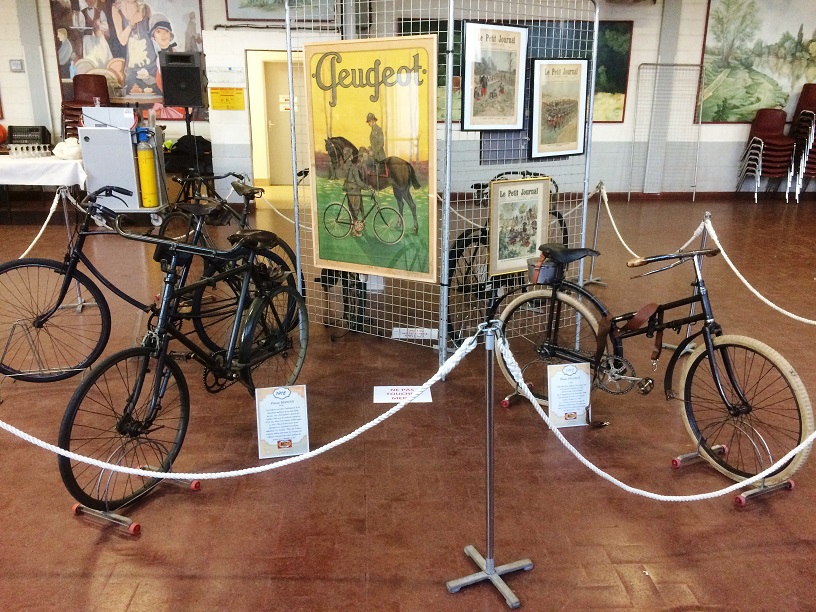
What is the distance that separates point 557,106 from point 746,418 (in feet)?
6.43

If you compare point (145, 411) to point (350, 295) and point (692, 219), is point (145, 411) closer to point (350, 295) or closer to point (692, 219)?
point (350, 295)

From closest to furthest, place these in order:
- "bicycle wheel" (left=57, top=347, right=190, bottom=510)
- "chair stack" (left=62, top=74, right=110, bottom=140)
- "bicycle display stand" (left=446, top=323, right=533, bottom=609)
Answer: "bicycle display stand" (left=446, top=323, right=533, bottom=609)
"bicycle wheel" (left=57, top=347, right=190, bottom=510)
"chair stack" (left=62, top=74, right=110, bottom=140)

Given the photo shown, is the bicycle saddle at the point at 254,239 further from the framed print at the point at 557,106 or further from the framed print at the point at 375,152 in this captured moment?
the framed print at the point at 557,106

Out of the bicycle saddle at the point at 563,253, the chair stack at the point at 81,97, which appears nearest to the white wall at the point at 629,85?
the chair stack at the point at 81,97

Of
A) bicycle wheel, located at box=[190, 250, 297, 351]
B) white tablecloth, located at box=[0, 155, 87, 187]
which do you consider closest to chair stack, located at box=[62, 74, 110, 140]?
white tablecloth, located at box=[0, 155, 87, 187]

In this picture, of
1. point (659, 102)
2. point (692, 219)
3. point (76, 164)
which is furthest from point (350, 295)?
point (659, 102)

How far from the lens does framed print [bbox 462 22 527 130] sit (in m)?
3.49

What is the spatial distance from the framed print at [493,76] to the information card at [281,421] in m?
1.72

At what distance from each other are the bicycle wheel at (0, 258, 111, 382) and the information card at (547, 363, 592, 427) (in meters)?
2.51

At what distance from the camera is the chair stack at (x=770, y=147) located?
405 inches

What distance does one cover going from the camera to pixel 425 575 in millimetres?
2322

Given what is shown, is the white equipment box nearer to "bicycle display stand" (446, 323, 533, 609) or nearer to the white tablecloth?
the white tablecloth

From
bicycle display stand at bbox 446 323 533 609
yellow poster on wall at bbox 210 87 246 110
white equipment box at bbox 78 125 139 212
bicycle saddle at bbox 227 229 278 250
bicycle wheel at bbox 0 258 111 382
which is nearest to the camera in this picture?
bicycle display stand at bbox 446 323 533 609

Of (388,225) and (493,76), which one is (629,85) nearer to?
(493,76)
